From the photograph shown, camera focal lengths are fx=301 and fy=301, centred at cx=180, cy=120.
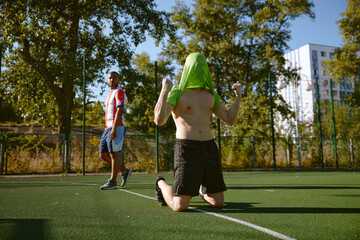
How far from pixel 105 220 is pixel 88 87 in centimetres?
894

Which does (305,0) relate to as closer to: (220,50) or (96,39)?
(220,50)

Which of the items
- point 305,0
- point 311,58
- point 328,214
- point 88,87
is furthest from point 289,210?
point 311,58

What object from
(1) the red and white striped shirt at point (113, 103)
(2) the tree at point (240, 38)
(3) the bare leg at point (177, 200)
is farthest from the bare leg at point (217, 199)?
(2) the tree at point (240, 38)

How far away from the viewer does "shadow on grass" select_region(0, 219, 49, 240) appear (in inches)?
75.1

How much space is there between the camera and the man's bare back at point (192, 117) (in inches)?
112

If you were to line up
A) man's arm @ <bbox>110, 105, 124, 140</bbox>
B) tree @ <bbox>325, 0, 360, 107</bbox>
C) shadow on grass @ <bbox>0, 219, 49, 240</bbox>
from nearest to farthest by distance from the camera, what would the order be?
1. shadow on grass @ <bbox>0, 219, 49, 240</bbox>
2. man's arm @ <bbox>110, 105, 124, 140</bbox>
3. tree @ <bbox>325, 0, 360, 107</bbox>

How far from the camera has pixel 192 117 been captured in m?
2.84

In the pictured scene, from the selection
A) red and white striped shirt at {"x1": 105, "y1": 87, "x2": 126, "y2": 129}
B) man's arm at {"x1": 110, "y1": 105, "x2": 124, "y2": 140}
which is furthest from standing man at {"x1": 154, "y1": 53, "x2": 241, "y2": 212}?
red and white striped shirt at {"x1": 105, "y1": 87, "x2": 126, "y2": 129}

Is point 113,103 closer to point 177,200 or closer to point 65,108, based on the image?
point 177,200

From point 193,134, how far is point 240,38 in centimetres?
2191

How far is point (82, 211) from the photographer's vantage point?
2.87 meters

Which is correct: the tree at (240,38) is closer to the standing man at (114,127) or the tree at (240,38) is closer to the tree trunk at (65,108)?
the tree trunk at (65,108)

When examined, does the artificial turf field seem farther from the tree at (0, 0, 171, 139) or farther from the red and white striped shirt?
the tree at (0, 0, 171, 139)

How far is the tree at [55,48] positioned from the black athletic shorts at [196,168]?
967cm
